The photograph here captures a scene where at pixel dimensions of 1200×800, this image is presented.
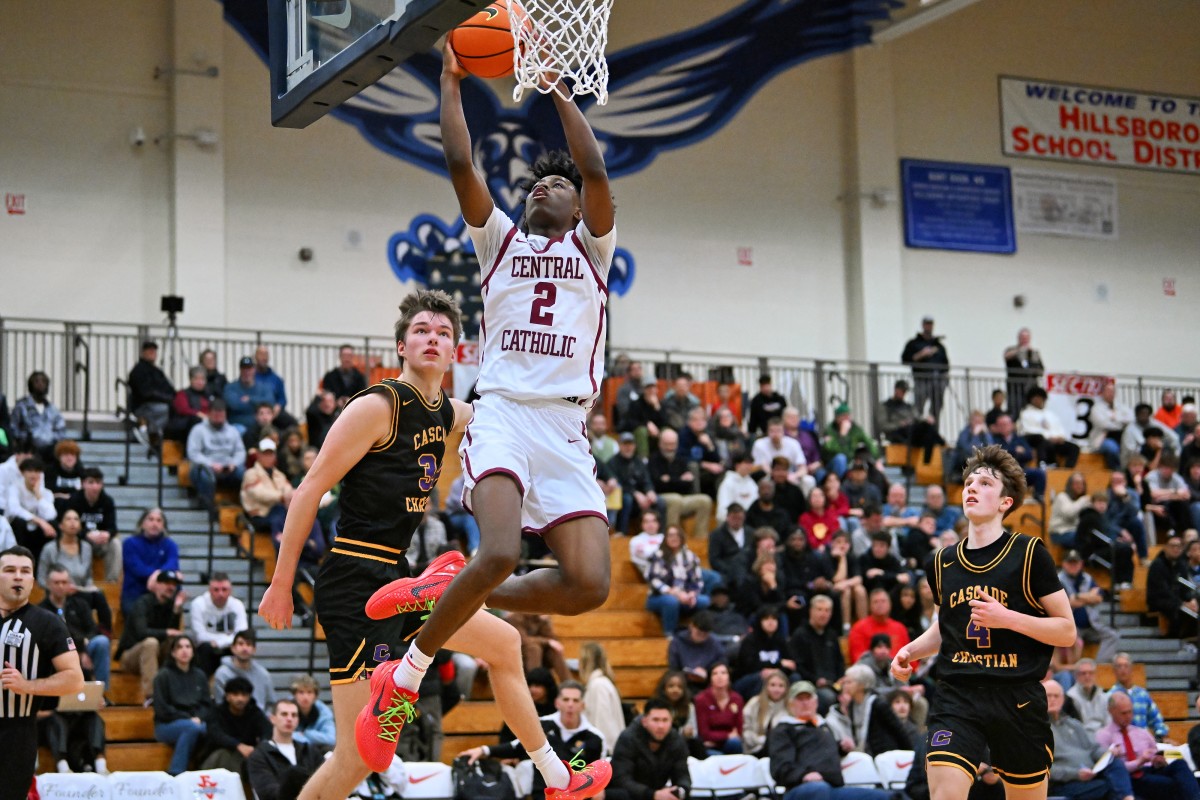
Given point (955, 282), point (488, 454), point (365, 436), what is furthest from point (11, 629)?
point (955, 282)

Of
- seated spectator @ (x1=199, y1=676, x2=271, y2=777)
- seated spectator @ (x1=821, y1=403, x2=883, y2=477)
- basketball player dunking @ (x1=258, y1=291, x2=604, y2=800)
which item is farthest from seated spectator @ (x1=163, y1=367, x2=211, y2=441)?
basketball player dunking @ (x1=258, y1=291, x2=604, y2=800)

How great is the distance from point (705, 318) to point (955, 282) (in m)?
4.54

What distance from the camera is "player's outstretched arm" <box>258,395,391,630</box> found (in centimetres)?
642

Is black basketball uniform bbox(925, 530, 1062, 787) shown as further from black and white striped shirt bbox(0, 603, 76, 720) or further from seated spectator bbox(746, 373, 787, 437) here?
seated spectator bbox(746, 373, 787, 437)

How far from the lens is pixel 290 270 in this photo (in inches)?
891

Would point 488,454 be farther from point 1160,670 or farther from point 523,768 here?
point 1160,670

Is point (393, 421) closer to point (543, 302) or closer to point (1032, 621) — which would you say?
point (543, 302)

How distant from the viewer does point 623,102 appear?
24609mm

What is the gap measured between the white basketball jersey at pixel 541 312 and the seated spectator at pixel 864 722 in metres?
8.38

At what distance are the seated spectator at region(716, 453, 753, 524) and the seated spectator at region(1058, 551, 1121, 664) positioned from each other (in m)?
3.58

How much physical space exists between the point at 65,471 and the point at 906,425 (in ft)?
38.4

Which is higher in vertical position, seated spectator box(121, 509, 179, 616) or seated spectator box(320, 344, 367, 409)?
seated spectator box(320, 344, 367, 409)

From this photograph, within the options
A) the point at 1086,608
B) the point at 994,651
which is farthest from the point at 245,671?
the point at 1086,608

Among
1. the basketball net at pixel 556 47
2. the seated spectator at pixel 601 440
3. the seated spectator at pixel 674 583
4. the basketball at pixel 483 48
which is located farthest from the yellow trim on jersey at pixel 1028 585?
the seated spectator at pixel 601 440
